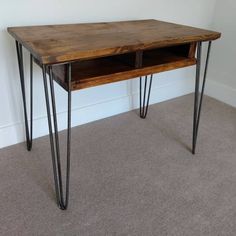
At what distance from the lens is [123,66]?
124 centimetres

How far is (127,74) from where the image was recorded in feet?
3.89

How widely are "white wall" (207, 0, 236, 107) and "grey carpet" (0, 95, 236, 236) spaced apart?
446mm

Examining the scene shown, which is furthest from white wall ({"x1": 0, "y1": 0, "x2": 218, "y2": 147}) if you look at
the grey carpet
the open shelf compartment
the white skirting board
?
the open shelf compartment

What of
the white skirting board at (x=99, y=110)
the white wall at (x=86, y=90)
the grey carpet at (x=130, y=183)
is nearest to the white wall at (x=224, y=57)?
the white wall at (x=86, y=90)

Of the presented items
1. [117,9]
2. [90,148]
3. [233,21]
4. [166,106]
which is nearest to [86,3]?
[117,9]

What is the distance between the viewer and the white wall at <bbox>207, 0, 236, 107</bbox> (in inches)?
84.7

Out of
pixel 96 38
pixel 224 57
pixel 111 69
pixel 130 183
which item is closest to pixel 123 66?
pixel 111 69

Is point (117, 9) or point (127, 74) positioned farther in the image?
point (117, 9)

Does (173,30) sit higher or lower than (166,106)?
higher

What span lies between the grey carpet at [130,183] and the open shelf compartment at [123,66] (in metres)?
0.57

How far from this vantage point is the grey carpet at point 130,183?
117cm

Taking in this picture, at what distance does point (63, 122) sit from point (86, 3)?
2.54 ft

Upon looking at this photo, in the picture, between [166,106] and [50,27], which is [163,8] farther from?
[50,27]

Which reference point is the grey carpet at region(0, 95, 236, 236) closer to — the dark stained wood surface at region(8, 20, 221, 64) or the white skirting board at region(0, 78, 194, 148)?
the white skirting board at region(0, 78, 194, 148)
